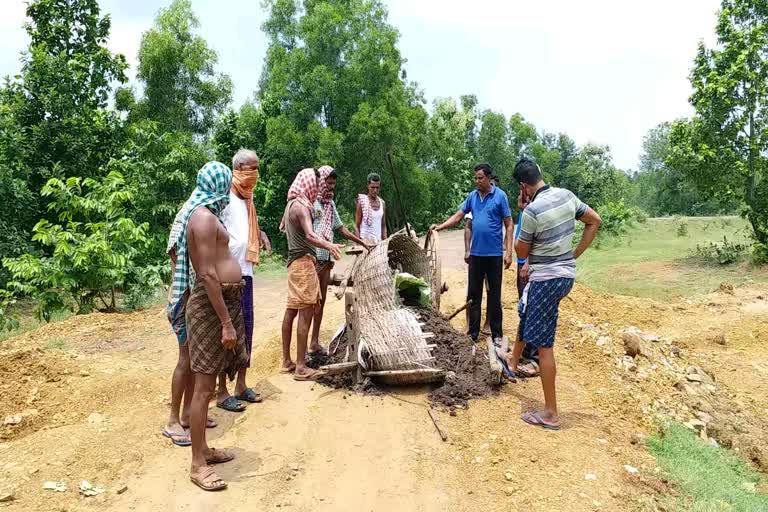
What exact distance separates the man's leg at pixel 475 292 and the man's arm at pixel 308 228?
4.77ft

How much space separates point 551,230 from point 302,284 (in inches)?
83.1

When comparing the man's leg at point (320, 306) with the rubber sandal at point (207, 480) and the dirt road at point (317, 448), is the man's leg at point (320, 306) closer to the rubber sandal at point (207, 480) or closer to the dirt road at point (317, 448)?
the dirt road at point (317, 448)

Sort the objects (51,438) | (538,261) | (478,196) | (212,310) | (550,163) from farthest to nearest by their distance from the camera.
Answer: (550,163) → (478,196) → (538,261) → (51,438) → (212,310)

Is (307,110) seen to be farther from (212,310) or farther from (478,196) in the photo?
(212,310)

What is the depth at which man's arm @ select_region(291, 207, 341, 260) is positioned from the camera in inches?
188

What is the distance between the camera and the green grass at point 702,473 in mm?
3432

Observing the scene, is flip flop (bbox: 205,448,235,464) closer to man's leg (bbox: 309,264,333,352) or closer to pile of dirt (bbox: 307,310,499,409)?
pile of dirt (bbox: 307,310,499,409)

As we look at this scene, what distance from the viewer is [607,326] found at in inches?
291

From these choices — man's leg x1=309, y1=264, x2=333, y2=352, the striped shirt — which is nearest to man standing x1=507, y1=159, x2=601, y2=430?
the striped shirt

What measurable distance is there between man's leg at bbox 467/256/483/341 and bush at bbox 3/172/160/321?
4.86 meters

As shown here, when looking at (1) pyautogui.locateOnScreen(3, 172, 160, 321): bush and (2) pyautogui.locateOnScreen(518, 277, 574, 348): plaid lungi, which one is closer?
(2) pyautogui.locateOnScreen(518, 277, 574, 348): plaid lungi

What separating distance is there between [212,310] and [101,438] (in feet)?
4.85

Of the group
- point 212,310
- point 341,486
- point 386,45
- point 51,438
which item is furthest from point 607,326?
point 386,45

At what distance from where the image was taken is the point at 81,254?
295 inches
